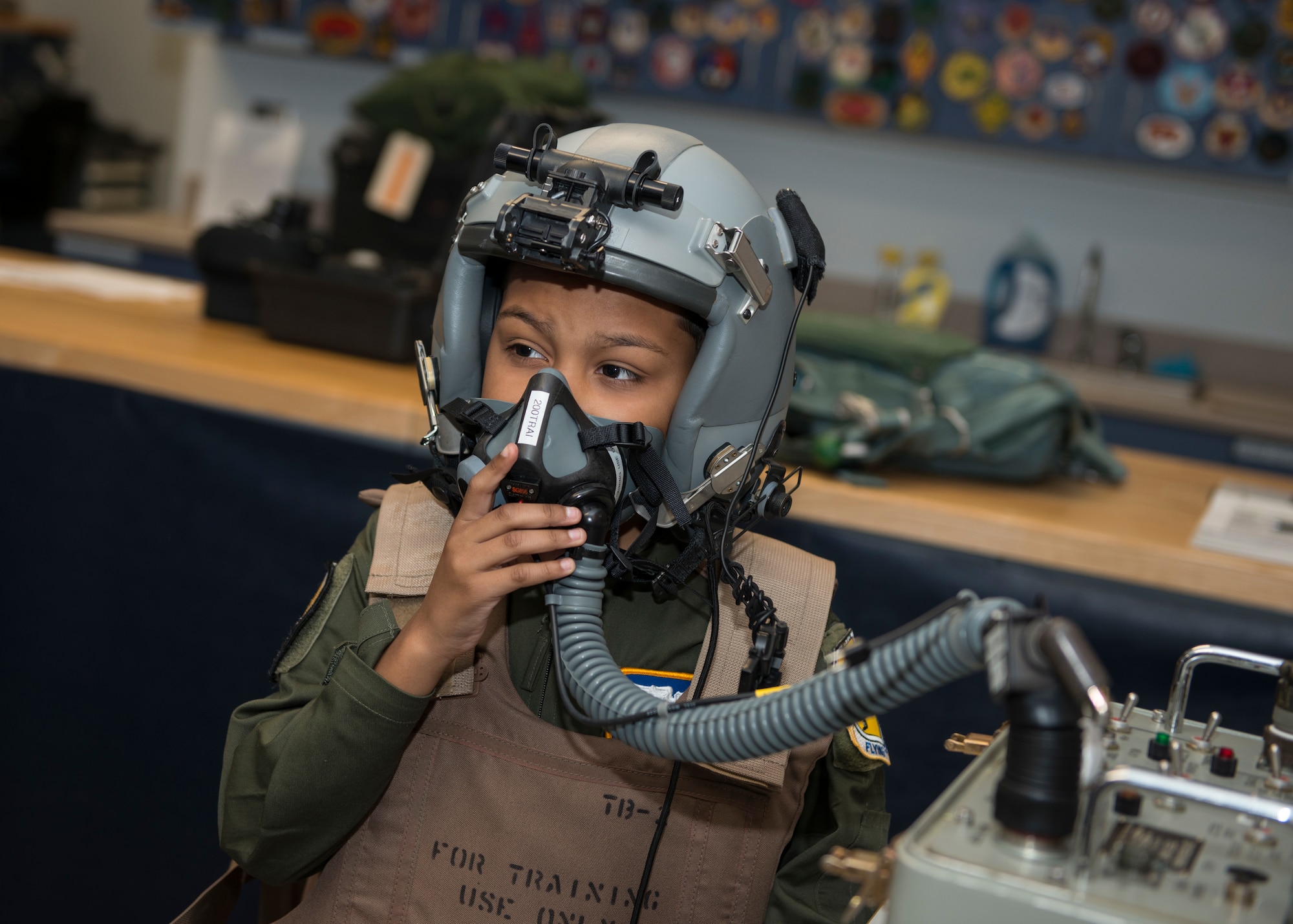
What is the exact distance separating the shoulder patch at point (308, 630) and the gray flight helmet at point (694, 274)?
23cm

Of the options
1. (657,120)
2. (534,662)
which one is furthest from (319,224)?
(534,662)

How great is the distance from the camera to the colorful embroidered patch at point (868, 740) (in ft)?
3.72

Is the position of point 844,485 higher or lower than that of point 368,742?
higher

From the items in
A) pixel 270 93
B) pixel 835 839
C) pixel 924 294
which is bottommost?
pixel 835 839

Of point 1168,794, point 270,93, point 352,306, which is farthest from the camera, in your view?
point 270,93

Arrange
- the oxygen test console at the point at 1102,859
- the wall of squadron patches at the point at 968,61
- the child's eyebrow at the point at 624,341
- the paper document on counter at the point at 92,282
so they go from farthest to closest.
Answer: the wall of squadron patches at the point at 968,61 < the paper document on counter at the point at 92,282 < the child's eyebrow at the point at 624,341 < the oxygen test console at the point at 1102,859

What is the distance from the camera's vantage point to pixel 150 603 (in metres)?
1.96

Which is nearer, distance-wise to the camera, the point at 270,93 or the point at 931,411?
the point at 931,411

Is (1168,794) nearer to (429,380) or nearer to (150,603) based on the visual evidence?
(429,380)

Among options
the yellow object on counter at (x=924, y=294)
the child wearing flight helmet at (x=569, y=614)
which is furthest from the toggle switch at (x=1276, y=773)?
the yellow object on counter at (x=924, y=294)

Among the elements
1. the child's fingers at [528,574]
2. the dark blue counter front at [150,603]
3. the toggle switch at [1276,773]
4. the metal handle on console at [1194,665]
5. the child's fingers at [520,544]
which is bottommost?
the dark blue counter front at [150,603]

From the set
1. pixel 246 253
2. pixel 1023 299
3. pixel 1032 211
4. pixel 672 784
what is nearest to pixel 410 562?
pixel 672 784

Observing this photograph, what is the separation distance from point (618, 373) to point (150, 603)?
1216 mm

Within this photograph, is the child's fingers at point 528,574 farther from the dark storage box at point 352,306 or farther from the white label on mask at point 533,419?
the dark storage box at point 352,306
